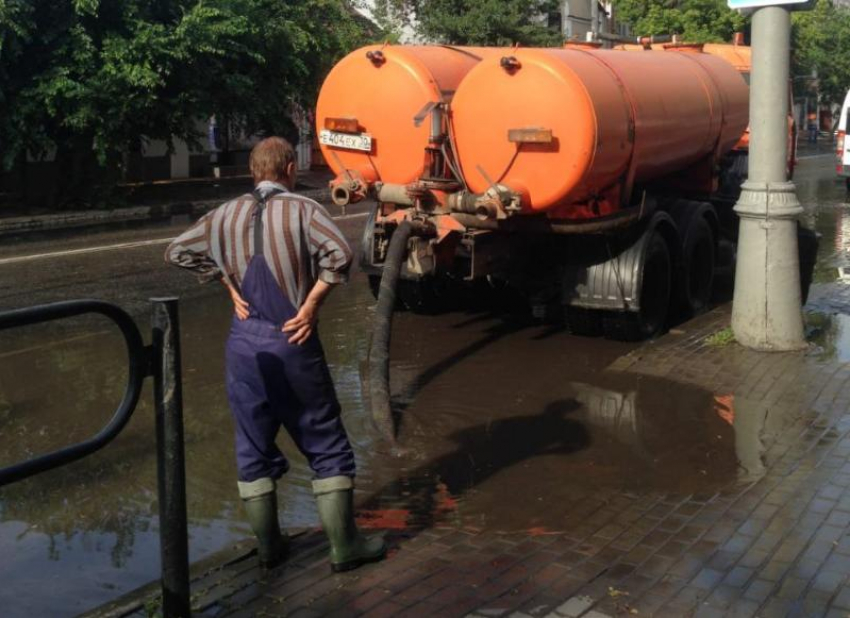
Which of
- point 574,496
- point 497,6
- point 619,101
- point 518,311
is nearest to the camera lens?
point 574,496

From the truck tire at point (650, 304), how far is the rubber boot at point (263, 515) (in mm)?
4903

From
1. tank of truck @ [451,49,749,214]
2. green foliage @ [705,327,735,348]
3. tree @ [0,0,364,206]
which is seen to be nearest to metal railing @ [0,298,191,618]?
tank of truck @ [451,49,749,214]

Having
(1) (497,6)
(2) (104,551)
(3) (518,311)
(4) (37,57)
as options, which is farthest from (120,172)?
(2) (104,551)

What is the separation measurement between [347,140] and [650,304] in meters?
2.92

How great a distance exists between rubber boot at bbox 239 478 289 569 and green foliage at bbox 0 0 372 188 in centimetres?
1535

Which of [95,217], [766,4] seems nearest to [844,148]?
[95,217]

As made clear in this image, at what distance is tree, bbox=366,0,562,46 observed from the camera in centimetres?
2844

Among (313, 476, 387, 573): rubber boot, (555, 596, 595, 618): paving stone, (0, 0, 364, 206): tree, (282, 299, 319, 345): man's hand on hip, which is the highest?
(0, 0, 364, 206): tree

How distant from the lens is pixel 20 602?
4570 millimetres

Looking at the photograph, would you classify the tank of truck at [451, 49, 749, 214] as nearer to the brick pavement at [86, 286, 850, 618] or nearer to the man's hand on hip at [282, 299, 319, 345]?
the brick pavement at [86, 286, 850, 618]

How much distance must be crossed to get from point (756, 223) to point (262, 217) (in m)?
4.92

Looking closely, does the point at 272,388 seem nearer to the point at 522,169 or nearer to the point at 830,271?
the point at 522,169

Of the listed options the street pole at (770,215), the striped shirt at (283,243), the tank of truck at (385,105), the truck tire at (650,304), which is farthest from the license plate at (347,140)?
the striped shirt at (283,243)

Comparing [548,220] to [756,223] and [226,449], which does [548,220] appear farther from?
[226,449]
